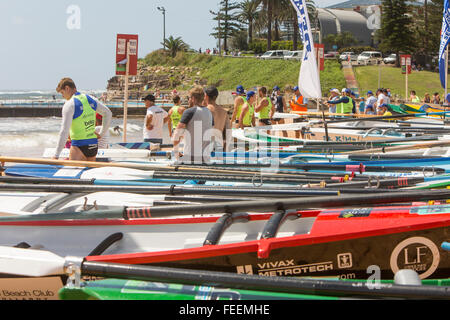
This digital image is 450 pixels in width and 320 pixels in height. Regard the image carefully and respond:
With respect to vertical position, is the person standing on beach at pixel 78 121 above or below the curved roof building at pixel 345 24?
below

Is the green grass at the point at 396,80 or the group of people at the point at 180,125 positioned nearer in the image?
the group of people at the point at 180,125

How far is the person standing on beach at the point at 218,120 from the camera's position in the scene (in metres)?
7.28

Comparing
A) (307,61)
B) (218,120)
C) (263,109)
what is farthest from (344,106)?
(218,120)

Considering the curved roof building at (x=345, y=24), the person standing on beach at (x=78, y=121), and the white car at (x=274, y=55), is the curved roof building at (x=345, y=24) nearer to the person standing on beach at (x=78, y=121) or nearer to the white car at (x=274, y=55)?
the white car at (x=274, y=55)

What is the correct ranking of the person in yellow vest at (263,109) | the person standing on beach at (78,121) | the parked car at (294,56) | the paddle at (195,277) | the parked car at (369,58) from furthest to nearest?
the parked car at (294,56)
the parked car at (369,58)
the person in yellow vest at (263,109)
the person standing on beach at (78,121)
the paddle at (195,277)

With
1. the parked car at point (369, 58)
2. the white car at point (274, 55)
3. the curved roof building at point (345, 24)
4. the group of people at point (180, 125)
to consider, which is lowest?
the group of people at point (180, 125)

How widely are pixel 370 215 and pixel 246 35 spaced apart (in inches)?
3236

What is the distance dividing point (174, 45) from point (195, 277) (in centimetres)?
8556

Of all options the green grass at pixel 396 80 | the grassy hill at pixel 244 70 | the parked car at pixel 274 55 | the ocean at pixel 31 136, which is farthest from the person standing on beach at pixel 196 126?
the parked car at pixel 274 55

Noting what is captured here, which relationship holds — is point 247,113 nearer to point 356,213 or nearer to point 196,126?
point 196,126

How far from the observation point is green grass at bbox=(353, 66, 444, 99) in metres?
47.4

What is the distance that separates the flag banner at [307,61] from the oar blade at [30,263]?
7.23 metres

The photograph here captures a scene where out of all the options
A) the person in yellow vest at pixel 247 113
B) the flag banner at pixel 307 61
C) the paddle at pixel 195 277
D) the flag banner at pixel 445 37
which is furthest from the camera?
the flag banner at pixel 445 37
